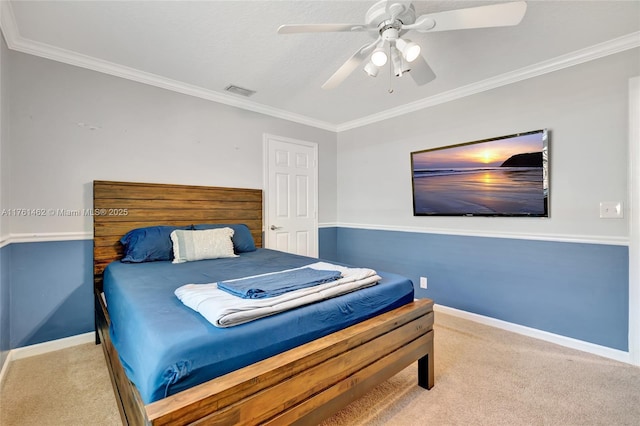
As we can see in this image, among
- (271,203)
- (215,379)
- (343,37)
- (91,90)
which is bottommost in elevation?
(215,379)

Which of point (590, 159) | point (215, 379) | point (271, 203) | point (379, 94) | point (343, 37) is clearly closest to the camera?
point (215, 379)

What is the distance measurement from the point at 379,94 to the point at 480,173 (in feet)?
4.50

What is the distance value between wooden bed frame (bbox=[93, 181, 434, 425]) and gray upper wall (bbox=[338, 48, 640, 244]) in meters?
1.58

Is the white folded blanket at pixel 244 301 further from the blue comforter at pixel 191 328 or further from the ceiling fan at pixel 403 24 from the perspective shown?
the ceiling fan at pixel 403 24

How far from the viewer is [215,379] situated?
1112 millimetres

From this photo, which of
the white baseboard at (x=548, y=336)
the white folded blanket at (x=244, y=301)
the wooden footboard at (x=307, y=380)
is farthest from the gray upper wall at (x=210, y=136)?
the white folded blanket at (x=244, y=301)

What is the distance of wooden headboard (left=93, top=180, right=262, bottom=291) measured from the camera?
2.61 metres

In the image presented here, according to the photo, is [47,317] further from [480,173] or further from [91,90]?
[480,173]

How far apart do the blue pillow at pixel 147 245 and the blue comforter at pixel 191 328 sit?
0.38 m

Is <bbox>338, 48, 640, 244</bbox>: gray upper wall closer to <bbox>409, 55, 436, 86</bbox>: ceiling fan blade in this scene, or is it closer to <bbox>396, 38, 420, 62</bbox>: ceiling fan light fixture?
<bbox>409, 55, 436, 86</bbox>: ceiling fan blade

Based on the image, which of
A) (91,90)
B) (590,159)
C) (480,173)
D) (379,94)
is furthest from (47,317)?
(590,159)

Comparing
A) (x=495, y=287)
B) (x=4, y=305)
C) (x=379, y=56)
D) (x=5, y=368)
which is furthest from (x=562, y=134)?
(x=5, y=368)

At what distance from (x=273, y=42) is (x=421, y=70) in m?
1.14

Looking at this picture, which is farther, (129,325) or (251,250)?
(251,250)
